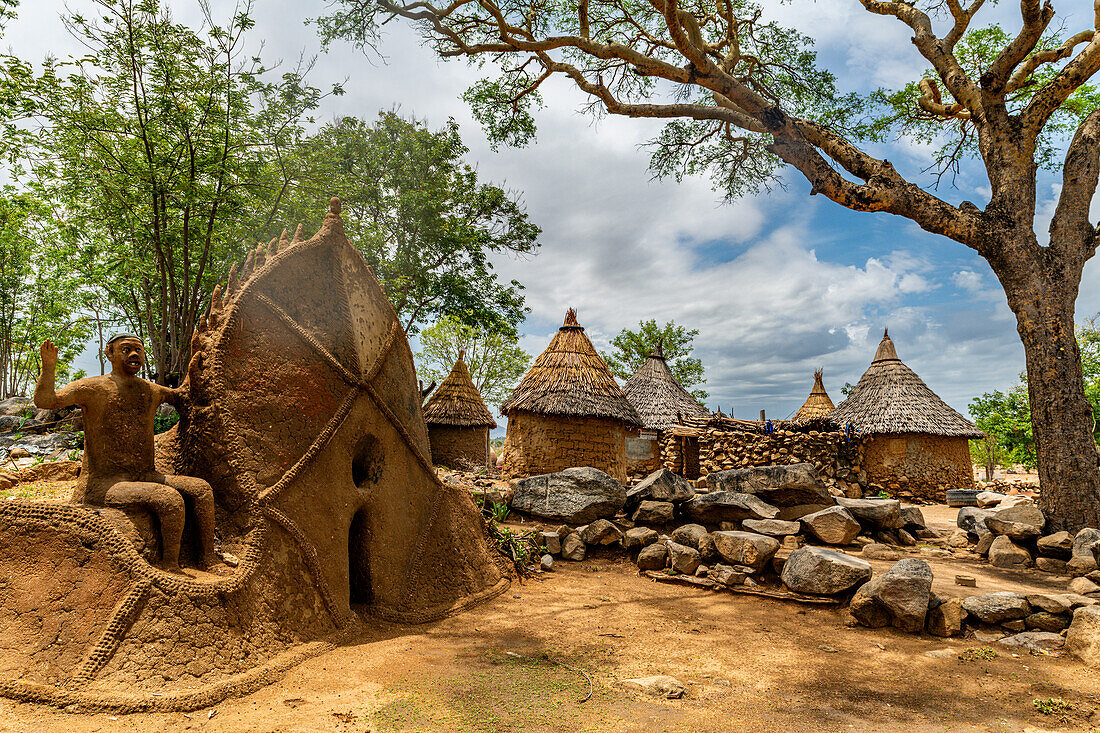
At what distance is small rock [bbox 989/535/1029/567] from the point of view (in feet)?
25.1

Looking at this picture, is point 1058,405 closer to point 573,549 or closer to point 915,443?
point 573,549

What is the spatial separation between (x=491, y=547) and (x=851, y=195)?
6.94 metres

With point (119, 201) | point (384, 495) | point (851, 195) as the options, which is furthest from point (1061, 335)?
point (119, 201)

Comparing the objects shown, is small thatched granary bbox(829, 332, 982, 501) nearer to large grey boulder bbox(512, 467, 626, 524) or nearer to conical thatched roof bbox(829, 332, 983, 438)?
conical thatched roof bbox(829, 332, 983, 438)

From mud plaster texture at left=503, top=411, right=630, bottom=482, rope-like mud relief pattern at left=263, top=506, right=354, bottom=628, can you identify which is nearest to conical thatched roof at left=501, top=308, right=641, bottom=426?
mud plaster texture at left=503, top=411, right=630, bottom=482

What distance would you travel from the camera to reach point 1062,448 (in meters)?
7.91

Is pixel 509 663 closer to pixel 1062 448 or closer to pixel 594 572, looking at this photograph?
pixel 594 572

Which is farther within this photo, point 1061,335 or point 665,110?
point 665,110

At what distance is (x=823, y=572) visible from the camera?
5.85 m

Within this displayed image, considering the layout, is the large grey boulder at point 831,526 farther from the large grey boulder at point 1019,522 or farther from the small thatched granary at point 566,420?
the small thatched granary at point 566,420

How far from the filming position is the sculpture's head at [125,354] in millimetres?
3666

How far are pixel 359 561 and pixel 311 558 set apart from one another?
0.67 meters

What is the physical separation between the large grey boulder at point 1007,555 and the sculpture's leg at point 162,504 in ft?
31.3

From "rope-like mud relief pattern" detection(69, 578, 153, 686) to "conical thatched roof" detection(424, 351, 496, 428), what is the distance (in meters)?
14.8
